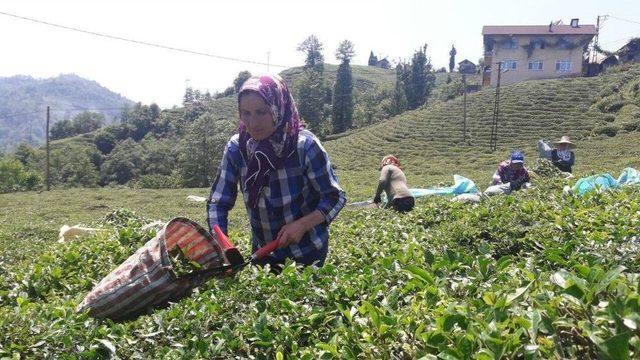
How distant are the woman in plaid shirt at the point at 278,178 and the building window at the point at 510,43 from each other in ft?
186

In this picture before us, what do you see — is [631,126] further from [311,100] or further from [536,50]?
[311,100]

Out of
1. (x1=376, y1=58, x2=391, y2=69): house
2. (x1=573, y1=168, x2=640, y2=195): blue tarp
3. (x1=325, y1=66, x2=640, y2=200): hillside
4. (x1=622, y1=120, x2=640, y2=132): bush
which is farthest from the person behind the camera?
(x1=376, y1=58, x2=391, y2=69): house

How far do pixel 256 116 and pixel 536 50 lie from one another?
2275 inches

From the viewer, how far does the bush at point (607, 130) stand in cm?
3023

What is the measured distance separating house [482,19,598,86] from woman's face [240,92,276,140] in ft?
177

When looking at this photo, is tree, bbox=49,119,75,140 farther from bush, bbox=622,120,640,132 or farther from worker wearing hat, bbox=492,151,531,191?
worker wearing hat, bbox=492,151,531,191

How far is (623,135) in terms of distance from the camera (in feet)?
93.7

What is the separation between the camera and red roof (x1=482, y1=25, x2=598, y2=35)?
175 ft

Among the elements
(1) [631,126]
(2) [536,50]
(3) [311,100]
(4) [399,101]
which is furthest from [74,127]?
(1) [631,126]

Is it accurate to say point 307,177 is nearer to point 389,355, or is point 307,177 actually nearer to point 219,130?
point 389,355

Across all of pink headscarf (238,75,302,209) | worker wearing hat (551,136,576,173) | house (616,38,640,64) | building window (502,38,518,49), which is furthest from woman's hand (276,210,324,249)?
house (616,38,640,64)

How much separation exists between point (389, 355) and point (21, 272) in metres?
3.03

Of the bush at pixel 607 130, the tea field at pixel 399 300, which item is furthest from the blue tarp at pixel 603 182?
the bush at pixel 607 130

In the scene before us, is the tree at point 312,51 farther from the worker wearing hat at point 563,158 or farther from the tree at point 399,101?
the worker wearing hat at point 563,158
